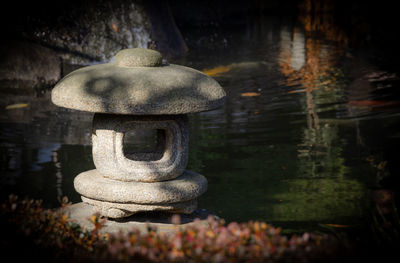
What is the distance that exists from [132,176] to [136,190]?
0.49ft

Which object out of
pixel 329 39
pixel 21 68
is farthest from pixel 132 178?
pixel 329 39

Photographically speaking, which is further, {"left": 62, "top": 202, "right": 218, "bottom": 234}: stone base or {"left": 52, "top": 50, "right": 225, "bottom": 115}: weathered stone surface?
{"left": 62, "top": 202, "right": 218, "bottom": 234}: stone base

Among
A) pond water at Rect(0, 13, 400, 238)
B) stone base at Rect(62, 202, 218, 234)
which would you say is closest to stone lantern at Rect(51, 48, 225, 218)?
stone base at Rect(62, 202, 218, 234)

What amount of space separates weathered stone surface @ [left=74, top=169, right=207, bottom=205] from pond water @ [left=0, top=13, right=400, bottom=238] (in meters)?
0.76

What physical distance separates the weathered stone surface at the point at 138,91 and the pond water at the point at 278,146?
54.4 inches

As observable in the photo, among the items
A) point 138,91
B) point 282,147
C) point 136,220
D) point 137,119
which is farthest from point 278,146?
point 138,91

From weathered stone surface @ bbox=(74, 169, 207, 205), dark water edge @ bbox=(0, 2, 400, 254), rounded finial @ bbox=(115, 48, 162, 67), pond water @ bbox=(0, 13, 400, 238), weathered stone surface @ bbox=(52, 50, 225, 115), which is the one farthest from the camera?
pond water @ bbox=(0, 13, 400, 238)

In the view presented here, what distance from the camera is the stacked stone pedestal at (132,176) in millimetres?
4629

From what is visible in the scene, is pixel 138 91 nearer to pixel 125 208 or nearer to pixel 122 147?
pixel 122 147

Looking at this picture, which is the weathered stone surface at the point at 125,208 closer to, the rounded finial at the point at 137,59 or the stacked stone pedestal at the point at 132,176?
the stacked stone pedestal at the point at 132,176

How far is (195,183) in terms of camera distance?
489 cm

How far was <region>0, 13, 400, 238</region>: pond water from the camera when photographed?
18.6 feet

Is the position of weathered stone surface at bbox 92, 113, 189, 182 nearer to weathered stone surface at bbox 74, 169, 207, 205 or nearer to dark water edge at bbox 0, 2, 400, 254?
weathered stone surface at bbox 74, 169, 207, 205

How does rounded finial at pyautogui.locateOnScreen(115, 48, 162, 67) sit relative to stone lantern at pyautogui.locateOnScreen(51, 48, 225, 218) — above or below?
above
